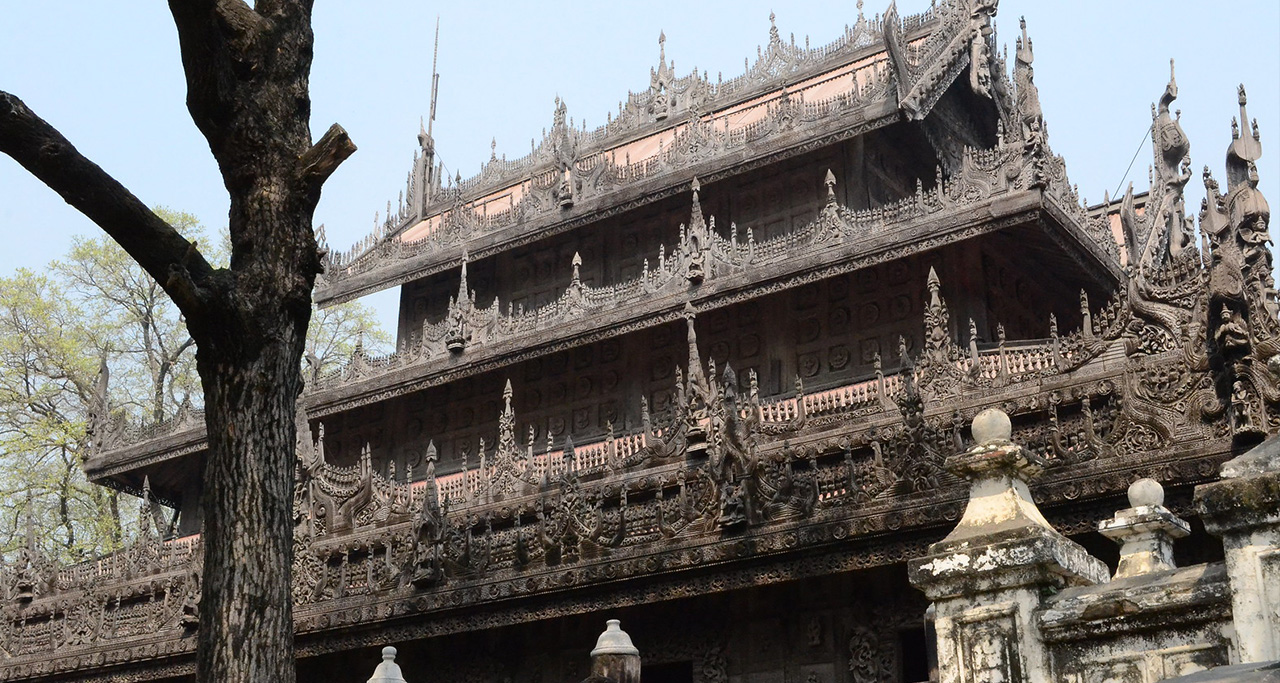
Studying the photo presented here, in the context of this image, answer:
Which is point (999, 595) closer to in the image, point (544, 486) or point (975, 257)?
point (544, 486)

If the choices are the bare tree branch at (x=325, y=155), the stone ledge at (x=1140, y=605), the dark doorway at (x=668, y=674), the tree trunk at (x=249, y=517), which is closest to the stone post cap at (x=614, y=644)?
the tree trunk at (x=249, y=517)

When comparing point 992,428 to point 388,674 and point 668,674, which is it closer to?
point 388,674

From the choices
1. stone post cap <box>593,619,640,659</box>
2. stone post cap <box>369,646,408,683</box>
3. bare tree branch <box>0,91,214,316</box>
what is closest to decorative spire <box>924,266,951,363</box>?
stone post cap <box>593,619,640,659</box>

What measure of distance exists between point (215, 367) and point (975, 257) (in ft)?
40.3

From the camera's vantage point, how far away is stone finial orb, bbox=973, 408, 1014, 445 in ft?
20.3

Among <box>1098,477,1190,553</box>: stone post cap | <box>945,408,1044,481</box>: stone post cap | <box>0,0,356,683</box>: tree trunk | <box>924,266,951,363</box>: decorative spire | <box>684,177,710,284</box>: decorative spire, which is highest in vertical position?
<box>684,177,710,284</box>: decorative spire

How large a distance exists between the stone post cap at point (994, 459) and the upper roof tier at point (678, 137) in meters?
13.0

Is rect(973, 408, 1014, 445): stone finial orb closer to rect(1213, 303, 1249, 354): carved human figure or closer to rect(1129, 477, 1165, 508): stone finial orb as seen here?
rect(1129, 477, 1165, 508): stone finial orb

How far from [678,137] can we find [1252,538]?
17392mm

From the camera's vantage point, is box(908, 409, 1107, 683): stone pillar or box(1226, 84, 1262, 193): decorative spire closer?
box(908, 409, 1107, 683): stone pillar

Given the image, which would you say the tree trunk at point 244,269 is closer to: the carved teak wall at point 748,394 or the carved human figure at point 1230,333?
the carved teak wall at point 748,394

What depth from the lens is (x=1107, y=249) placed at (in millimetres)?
18656

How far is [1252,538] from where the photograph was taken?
508 centimetres

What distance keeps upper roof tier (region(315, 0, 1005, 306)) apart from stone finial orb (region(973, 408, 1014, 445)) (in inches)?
508
